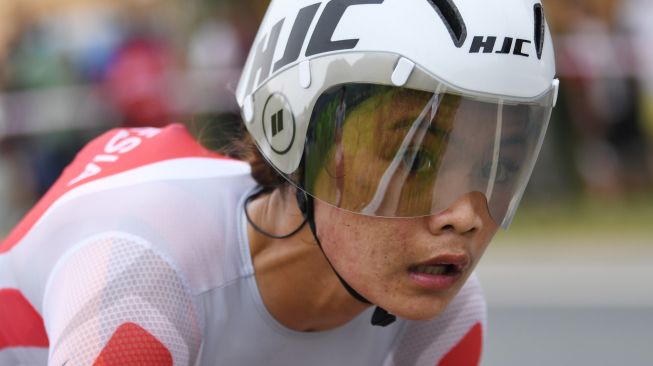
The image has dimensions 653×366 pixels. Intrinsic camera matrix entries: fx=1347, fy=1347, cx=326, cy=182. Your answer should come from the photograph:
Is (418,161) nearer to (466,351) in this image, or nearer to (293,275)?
(293,275)

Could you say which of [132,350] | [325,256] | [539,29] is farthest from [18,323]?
[539,29]

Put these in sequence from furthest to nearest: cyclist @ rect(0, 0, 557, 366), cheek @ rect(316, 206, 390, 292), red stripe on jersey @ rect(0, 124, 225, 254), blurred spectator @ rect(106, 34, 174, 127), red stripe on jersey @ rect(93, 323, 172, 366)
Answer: blurred spectator @ rect(106, 34, 174, 127), red stripe on jersey @ rect(0, 124, 225, 254), cheek @ rect(316, 206, 390, 292), cyclist @ rect(0, 0, 557, 366), red stripe on jersey @ rect(93, 323, 172, 366)

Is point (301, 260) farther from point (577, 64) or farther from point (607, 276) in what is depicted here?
point (577, 64)

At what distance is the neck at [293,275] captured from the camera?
3.54m

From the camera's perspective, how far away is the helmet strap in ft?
11.1

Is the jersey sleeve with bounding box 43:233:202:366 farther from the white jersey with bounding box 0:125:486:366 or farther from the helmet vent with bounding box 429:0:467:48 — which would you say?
the helmet vent with bounding box 429:0:467:48

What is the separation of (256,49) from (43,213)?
741 mm

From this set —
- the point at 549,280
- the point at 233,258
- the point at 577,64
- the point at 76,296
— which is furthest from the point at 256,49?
the point at 577,64

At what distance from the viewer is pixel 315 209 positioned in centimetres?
342

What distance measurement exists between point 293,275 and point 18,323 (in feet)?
2.49

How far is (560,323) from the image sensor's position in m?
9.52

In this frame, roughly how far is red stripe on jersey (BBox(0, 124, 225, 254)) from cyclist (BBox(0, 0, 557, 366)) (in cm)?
4

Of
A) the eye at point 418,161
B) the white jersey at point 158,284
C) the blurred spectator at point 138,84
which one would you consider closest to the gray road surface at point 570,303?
the blurred spectator at point 138,84

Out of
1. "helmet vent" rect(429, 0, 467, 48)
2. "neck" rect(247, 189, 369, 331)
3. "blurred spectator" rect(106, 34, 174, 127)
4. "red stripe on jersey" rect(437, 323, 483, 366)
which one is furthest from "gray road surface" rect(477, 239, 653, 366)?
"helmet vent" rect(429, 0, 467, 48)
